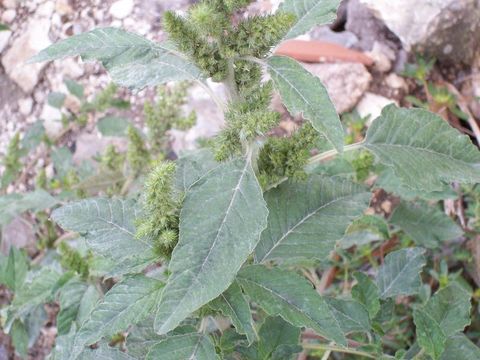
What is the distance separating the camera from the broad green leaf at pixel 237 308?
1.10 m

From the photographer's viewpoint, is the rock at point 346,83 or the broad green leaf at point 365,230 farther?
the rock at point 346,83

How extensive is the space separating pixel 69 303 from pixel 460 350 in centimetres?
98

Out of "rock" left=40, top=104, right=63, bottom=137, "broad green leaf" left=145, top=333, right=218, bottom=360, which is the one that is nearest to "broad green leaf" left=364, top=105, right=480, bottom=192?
"broad green leaf" left=145, top=333, right=218, bottom=360

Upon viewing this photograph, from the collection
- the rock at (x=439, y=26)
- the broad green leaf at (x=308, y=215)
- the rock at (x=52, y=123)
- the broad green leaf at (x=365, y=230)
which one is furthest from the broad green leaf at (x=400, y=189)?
the rock at (x=52, y=123)

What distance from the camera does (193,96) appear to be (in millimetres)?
2988

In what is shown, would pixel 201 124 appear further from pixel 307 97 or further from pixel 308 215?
pixel 307 97

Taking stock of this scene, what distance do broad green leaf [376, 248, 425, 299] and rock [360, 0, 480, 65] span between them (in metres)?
1.46

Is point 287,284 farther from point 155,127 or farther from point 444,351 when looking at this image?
point 155,127

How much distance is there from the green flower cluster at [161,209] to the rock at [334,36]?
2090mm

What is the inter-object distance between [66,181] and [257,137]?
147 centimetres

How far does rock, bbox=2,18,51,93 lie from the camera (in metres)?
3.21

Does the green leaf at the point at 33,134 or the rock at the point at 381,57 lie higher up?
the green leaf at the point at 33,134

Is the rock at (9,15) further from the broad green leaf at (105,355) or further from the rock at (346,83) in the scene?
the broad green leaf at (105,355)

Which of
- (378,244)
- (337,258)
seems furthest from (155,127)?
(378,244)
